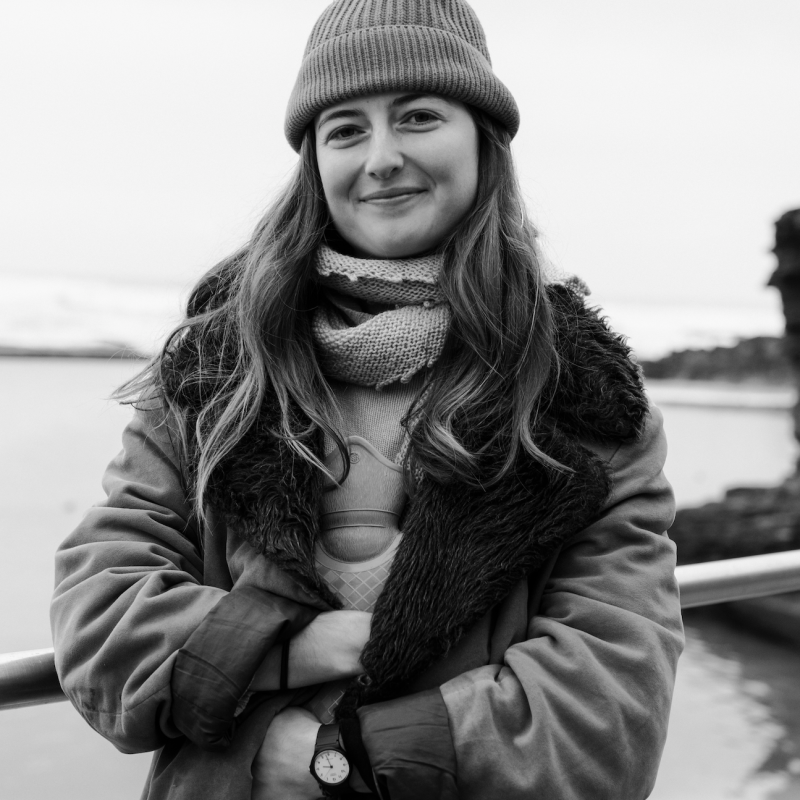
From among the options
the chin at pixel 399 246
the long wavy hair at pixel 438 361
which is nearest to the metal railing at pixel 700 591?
the long wavy hair at pixel 438 361

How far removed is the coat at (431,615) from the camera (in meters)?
0.90

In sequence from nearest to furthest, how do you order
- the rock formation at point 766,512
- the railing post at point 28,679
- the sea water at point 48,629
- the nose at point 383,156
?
1. the railing post at point 28,679
2. the nose at point 383,156
3. the sea water at point 48,629
4. the rock formation at point 766,512

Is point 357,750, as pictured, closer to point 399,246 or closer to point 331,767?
point 331,767

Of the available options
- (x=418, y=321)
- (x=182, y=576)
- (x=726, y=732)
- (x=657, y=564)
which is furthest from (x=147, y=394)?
(x=726, y=732)

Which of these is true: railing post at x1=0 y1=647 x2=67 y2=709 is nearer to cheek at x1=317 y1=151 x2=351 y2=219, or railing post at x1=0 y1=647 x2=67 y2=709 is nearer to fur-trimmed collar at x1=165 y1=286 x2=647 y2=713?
fur-trimmed collar at x1=165 y1=286 x2=647 y2=713

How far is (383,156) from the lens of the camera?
1.12m

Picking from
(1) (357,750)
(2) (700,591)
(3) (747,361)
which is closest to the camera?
(1) (357,750)

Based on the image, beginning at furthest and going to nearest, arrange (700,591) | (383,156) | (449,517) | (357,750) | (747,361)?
(747,361)
(700,591)
(383,156)
(449,517)
(357,750)

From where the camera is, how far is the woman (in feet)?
3.01

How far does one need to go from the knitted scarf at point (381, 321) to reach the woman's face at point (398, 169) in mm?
38

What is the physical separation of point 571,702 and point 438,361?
470mm

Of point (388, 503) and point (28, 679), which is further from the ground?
point (388, 503)

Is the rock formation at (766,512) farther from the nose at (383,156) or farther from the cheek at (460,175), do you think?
the nose at (383,156)

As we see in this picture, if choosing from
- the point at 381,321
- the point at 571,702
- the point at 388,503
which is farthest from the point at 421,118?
the point at 571,702
